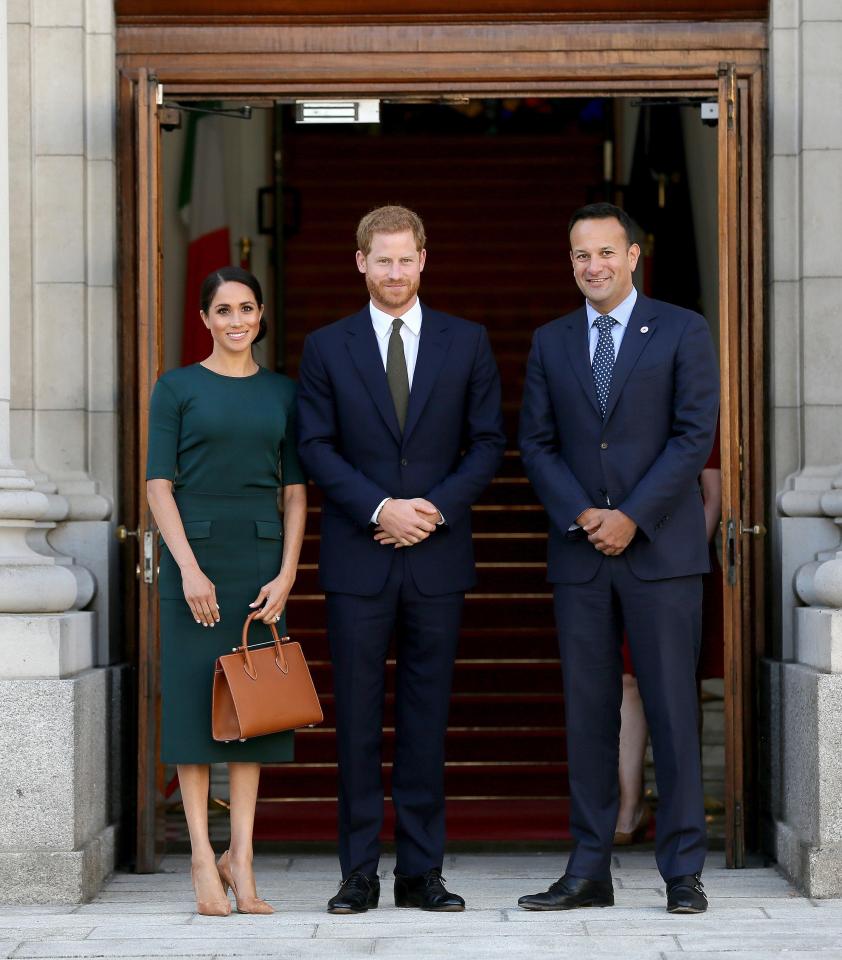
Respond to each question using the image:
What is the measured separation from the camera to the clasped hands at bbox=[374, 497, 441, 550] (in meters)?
5.34

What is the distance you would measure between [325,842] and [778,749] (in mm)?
1942

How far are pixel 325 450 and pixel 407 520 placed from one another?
38cm

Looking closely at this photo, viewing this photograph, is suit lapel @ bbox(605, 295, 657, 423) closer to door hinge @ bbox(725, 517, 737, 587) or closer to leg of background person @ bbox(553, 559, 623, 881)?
leg of background person @ bbox(553, 559, 623, 881)

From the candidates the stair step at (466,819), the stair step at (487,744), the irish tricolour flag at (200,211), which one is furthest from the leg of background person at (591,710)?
the irish tricolour flag at (200,211)

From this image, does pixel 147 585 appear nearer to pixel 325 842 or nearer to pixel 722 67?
pixel 325 842

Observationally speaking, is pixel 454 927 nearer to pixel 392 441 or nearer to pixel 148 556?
pixel 392 441

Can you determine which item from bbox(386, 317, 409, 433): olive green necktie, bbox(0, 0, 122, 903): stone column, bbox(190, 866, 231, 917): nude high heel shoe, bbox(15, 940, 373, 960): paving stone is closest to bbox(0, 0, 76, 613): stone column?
bbox(0, 0, 122, 903): stone column

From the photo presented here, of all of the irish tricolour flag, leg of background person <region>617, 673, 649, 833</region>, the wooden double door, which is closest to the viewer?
the wooden double door

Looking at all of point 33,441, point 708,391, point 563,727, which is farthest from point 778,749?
point 33,441

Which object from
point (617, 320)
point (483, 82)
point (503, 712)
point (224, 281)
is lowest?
point (503, 712)

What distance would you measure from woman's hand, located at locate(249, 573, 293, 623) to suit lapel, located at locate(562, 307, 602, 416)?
1156 millimetres

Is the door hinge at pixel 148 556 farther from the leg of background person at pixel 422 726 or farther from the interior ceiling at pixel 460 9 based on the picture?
the interior ceiling at pixel 460 9

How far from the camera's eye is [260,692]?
5.28m

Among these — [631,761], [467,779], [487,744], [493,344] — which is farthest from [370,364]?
[493,344]
